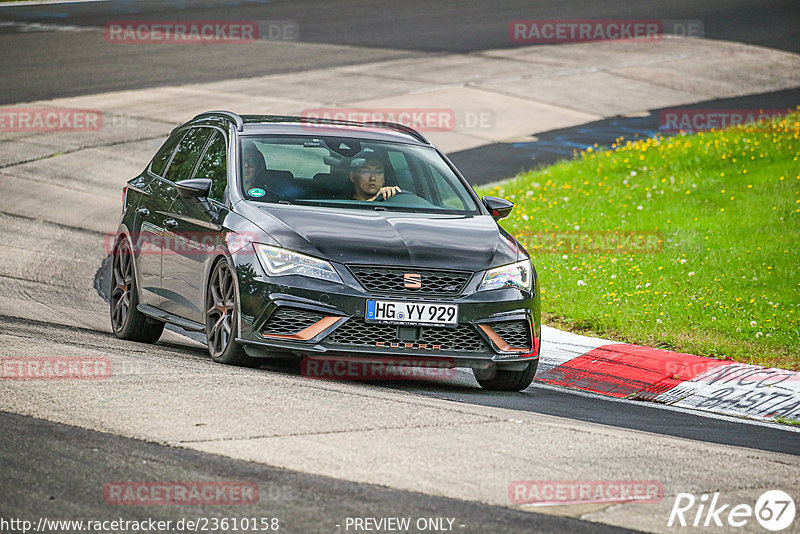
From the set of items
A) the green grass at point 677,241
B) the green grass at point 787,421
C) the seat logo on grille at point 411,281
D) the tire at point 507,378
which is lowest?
the green grass at point 677,241

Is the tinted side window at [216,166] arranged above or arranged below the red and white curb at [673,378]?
above

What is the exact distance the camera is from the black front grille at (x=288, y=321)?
7.77 m

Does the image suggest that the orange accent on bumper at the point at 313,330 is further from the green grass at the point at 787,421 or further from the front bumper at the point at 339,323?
the green grass at the point at 787,421

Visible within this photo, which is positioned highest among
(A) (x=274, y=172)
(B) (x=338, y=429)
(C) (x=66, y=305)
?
(A) (x=274, y=172)

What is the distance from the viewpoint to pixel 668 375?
935 cm

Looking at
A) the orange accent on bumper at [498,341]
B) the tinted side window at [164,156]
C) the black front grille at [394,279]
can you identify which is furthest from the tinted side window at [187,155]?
the orange accent on bumper at [498,341]

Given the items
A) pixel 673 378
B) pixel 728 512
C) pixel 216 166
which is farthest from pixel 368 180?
pixel 728 512

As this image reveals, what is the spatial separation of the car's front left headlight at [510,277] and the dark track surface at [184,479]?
285cm

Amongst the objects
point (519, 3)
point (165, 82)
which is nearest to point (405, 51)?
point (165, 82)

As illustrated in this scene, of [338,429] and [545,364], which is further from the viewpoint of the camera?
[545,364]

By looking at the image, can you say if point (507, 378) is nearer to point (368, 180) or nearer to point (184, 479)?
point (368, 180)

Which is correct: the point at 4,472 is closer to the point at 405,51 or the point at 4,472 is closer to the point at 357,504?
the point at 357,504

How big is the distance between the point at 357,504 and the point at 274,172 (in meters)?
4.13

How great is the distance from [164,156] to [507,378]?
353 centimetres
